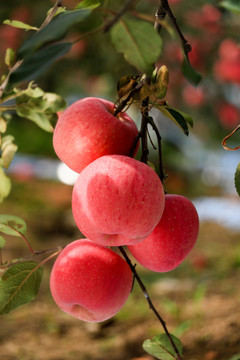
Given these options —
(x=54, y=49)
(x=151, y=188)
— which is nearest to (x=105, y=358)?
(x=151, y=188)

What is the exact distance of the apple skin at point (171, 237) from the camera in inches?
22.7

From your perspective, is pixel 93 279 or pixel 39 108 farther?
pixel 39 108

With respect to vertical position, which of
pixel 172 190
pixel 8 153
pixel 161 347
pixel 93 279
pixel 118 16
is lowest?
pixel 172 190

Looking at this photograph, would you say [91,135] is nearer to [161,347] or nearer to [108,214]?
[108,214]

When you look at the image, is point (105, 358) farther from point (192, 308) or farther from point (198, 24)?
point (198, 24)

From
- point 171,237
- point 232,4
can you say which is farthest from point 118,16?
point 232,4

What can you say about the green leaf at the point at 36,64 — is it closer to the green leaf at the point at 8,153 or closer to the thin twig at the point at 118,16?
the thin twig at the point at 118,16

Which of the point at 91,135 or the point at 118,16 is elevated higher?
the point at 118,16

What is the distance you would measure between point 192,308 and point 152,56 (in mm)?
1143

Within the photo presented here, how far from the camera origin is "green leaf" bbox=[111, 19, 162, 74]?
379 mm

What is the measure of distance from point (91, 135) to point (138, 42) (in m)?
0.19

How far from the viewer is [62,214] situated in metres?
2.67

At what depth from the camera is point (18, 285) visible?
63cm

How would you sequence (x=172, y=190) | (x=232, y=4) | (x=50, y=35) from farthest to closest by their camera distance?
(x=172, y=190)
(x=232, y=4)
(x=50, y=35)
